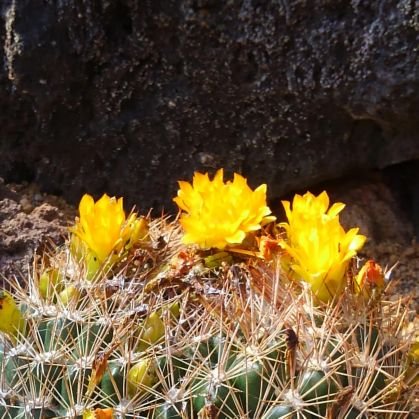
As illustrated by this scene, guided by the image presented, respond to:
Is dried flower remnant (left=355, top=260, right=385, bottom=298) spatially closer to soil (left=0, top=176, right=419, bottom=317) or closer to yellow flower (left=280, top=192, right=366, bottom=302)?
yellow flower (left=280, top=192, right=366, bottom=302)

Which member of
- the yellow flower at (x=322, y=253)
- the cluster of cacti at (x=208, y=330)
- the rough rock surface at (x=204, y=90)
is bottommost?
the cluster of cacti at (x=208, y=330)

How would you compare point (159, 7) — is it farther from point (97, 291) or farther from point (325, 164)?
point (97, 291)

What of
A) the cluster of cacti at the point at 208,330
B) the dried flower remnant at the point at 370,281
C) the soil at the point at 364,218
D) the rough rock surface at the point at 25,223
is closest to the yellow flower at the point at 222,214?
the cluster of cacti at the point at 208,330

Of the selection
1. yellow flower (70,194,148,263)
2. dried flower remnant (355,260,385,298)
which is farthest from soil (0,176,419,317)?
dried flower remnant (355,260,385,298)

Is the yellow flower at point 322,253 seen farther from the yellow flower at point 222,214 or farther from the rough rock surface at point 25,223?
the rough rock surface at point 25,223

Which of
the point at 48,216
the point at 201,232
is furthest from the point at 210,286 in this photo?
the point at 48,216

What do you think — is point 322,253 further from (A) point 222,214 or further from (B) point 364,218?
(B) point 364,218
